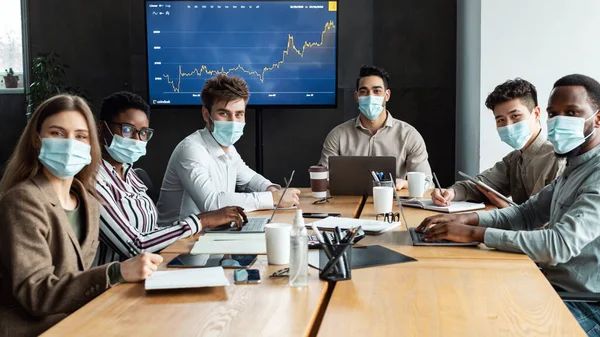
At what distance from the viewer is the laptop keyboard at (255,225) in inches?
93.0

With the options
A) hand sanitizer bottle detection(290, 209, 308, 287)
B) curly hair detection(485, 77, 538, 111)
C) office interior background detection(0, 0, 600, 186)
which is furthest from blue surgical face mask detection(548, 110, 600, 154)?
office interior background detection(0, 0, 600, 186)

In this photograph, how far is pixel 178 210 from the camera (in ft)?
10.7

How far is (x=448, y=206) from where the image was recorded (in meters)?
2.84

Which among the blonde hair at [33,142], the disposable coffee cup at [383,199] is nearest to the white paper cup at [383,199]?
the disposable coffee cup at [383,199]

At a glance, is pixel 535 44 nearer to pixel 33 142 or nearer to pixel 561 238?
pixel 561 238

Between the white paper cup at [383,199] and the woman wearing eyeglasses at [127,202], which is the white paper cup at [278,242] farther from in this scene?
the white paper cup at [383,199]

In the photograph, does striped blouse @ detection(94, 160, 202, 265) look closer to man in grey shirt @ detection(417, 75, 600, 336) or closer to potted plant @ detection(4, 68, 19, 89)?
man in grey shirt @ detection(417, 75, 600, 336)

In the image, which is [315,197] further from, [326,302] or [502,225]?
[326,302]

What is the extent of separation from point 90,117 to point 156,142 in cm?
366

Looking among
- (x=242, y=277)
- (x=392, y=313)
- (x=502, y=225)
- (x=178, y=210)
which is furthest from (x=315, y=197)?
(x=392, y=313)

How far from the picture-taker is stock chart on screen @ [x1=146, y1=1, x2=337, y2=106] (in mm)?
5109

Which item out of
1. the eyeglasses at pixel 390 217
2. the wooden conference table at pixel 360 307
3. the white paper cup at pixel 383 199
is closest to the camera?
the wooden conference table at pixel 360 307

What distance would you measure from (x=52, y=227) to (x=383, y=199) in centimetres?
137

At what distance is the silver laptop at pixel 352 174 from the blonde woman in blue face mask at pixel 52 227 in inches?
56.9
